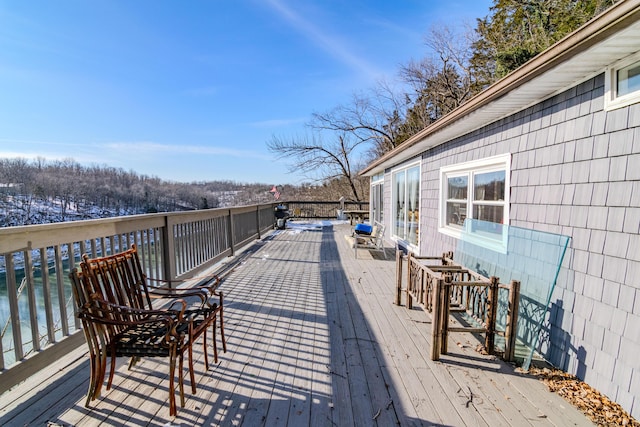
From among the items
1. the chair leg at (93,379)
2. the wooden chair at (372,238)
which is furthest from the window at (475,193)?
the chair leg at (93,379)

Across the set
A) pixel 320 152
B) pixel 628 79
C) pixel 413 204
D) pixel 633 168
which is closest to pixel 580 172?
pixel 633 168

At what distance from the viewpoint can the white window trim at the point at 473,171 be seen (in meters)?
2.99

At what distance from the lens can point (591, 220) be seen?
1.98 metres

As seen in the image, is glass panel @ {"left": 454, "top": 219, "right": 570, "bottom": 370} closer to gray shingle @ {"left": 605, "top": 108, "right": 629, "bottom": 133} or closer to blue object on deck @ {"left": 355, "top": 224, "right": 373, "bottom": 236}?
gray shingle @ {"left": 605, "top": 108, "right": 629, "bottom": 133}

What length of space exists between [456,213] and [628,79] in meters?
2.68

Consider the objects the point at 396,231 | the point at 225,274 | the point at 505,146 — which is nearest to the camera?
the point at 505,146

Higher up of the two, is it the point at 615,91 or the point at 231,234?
the point at 615,91

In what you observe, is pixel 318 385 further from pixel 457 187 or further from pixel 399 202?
pixel 399 202

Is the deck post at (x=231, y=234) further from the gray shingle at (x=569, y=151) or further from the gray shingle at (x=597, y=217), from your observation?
the gray shingle at (x=597, y=217)

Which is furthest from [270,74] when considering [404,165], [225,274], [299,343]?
[299,343]

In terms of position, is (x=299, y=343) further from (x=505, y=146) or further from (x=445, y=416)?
(x=505, y=146)

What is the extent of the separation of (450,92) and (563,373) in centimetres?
1393

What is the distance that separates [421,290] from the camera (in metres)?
2.88

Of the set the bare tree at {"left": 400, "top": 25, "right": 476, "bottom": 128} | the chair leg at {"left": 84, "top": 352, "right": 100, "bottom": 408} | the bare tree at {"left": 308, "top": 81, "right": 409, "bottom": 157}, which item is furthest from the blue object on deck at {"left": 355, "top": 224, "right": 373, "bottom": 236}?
the bare tree at {"left": 308, "top": 81, "right": 409, "bottom": 157}
